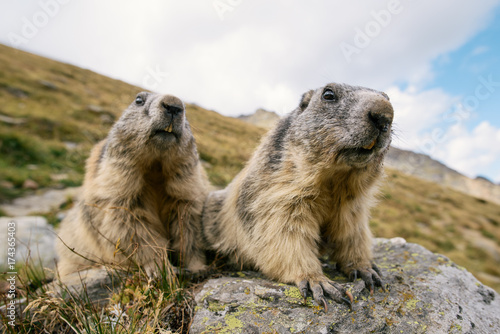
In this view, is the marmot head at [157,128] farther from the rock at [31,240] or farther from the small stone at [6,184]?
the small stone at [6,184]

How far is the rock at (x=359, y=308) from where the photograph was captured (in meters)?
3.08

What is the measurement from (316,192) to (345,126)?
0.88 meters

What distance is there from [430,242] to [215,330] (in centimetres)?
2079

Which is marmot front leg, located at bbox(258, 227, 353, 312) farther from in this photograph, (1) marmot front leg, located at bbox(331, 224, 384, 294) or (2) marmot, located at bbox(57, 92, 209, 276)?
(2) marmot, located at bbox(57, 92, 209, 276)

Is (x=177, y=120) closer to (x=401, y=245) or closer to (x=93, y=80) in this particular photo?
(x=401, y=245)

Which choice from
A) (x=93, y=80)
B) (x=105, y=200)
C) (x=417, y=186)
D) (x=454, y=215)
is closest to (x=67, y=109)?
(x=93, y=80)

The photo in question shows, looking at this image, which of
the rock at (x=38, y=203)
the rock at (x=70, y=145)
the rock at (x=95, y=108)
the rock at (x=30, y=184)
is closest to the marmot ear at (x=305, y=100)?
the rock at (x=38, y=203)

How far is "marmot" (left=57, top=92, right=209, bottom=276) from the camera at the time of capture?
4395 millimetres

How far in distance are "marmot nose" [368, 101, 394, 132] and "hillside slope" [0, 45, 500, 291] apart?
182 centimetres

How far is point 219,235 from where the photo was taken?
4.90m

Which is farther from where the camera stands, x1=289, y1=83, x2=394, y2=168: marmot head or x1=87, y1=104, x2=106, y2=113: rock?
x1=87, y1=104, x2=106, y2=113: rock

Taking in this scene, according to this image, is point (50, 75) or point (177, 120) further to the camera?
point (50, 75)

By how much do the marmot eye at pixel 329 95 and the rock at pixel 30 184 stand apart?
1416 cm

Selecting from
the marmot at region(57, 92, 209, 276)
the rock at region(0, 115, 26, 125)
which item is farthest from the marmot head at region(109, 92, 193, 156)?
the rock at region(0, 115, 26, 125)
